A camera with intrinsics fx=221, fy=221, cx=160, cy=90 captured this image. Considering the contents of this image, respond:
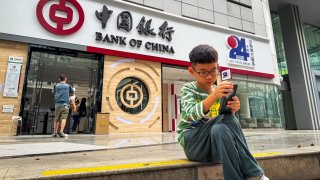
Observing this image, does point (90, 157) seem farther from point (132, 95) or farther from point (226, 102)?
point (132, 95)

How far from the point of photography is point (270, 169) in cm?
188

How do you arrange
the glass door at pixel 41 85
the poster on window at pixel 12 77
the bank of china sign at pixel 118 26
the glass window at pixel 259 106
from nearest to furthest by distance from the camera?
the poster on window at pixel 12 77, the glass door at pixel 41 85, the bank of china sign at pixel 118 26, the glass window at pixel 259 106

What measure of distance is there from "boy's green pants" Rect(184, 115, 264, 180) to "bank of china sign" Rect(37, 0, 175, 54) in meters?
7.93

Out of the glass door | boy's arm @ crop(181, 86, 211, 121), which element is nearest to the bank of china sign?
the glass door

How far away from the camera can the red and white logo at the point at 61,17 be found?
7.91 meters

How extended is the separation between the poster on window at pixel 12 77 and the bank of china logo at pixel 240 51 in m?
9.64

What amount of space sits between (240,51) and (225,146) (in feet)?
40.1

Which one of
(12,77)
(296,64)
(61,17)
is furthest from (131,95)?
(296,64)

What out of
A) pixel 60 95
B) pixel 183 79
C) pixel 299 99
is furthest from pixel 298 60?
pixel 60 95

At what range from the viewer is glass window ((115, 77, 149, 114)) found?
900 cm

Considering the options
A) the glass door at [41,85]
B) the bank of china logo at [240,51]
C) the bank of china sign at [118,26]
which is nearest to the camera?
the glass door at [41,85]

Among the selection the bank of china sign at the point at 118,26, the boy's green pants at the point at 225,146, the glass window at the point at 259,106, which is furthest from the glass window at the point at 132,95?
the boy's green pants at the point at 225,146

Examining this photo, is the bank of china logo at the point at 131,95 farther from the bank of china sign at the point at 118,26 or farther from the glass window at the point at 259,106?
the glass window at the point at 259,106

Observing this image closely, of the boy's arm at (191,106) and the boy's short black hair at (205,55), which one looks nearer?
the boy's arm at (191,106)
